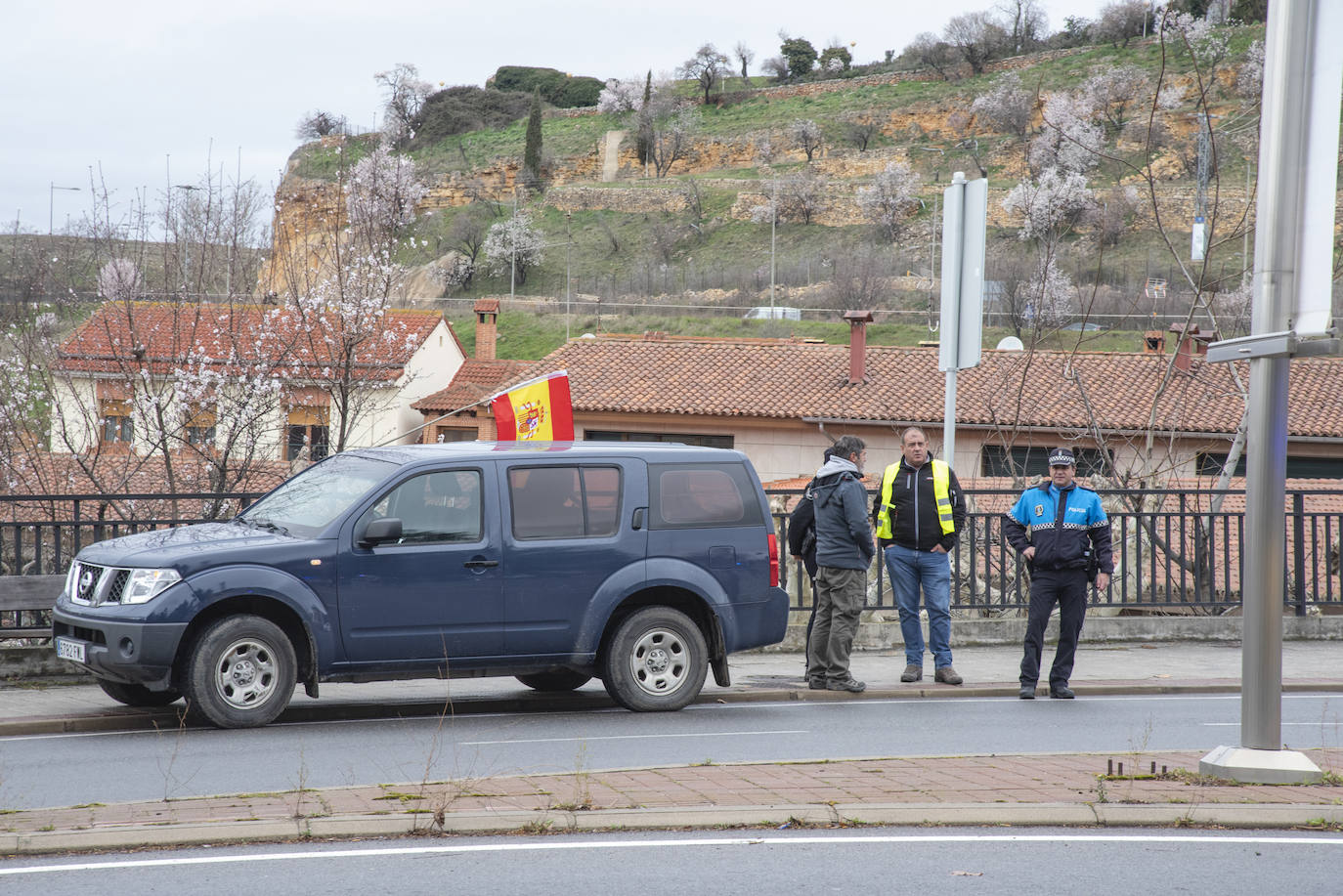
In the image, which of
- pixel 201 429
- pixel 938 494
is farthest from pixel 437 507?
pixel 201 429

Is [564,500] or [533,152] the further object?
[533,152]

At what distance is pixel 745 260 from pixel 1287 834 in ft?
293

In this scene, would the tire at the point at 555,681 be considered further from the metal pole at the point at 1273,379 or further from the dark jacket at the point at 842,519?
the metal pole at the point at 1273,379

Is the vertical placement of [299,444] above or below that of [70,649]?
above

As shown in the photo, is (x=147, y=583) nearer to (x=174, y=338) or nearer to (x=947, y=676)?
(x=947, y=676)

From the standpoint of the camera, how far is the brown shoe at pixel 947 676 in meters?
10.8

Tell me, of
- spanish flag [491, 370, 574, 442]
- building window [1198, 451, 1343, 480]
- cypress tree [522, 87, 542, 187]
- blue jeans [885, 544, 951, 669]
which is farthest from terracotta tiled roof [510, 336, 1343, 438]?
cypress tree [522, 87, 542, 187]

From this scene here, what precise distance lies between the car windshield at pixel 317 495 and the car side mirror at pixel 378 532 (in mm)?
286

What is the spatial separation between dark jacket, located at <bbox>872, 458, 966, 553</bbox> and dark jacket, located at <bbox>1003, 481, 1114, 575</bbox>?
20.2 inches

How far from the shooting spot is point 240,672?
28.4 ft

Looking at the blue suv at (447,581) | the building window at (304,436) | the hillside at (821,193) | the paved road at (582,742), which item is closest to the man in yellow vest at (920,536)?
the paved road at (582,742)

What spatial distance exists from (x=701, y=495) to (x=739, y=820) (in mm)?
4061

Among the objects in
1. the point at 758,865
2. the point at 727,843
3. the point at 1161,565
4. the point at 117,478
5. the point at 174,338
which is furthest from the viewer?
the point at 117,478

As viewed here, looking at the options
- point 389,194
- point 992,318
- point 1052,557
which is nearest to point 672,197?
point 992,318
